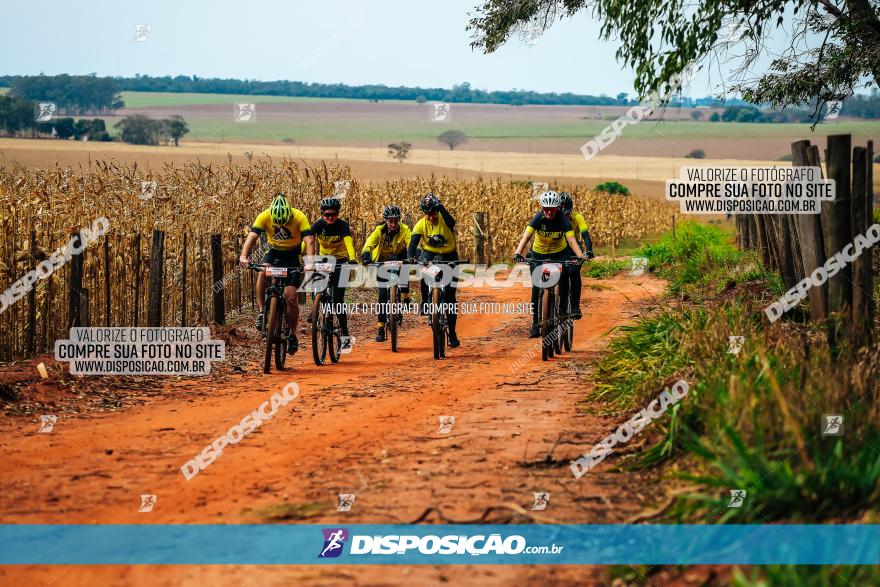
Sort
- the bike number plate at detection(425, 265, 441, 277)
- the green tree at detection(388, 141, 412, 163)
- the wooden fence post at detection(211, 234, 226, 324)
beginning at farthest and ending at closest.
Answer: the green tree at detection(388, 141, 412, 163)
the wooden fence post at detection(211, 234, 226, 324)
the bike number plate at detection(425, 265, 441, 277)

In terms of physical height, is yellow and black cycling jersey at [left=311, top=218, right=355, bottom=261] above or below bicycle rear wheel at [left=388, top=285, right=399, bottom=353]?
above

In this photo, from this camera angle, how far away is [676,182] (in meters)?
15.9

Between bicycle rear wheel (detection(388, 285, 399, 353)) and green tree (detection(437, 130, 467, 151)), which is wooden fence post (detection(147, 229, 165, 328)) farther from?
green tree (detection(437, 130, 467, 151))

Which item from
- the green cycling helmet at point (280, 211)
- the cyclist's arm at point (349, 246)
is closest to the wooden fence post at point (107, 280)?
the green cycling helmet at point (280, 211)

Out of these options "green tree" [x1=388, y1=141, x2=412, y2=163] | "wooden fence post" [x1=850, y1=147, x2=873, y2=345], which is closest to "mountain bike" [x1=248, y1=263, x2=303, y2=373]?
"wooden fence post" [x1=850, y1=147, x2=873, y2=345]

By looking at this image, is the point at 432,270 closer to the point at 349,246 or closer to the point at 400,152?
the point at 349,246

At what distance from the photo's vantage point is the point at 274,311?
42.6ft

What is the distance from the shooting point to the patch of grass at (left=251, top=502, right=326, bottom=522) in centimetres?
654

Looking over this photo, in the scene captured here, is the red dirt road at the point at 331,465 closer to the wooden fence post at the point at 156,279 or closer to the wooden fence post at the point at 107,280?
the wooden fence post at the point at 156,279

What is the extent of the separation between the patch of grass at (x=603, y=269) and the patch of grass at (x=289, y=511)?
22.2 metres

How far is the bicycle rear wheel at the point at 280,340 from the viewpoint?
13145 millimetres

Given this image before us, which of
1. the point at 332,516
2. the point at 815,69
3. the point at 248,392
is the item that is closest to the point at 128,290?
the point at 248,392

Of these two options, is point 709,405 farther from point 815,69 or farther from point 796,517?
point 815,69

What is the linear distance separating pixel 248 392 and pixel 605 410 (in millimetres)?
4554
